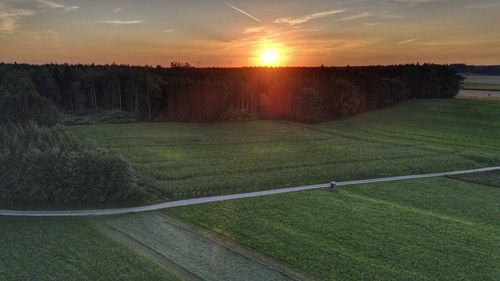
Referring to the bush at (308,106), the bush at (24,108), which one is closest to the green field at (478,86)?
the bush at (308,106)

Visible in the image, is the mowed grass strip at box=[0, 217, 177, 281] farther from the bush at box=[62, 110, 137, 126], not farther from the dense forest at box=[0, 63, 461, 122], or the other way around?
the dense forest at box=[0, 63, 461, 122]

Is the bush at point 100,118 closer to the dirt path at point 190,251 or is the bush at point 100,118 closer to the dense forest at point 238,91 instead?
the dense forest at point 238,91

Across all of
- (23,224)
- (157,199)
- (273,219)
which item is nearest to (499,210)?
(273,219)

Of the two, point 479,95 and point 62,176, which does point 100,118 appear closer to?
point 62,176

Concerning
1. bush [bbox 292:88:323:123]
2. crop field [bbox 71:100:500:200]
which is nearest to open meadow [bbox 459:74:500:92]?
crop field [bbox 71:100:500:200]

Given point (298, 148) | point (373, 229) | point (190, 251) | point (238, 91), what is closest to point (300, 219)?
point (373, 229)
